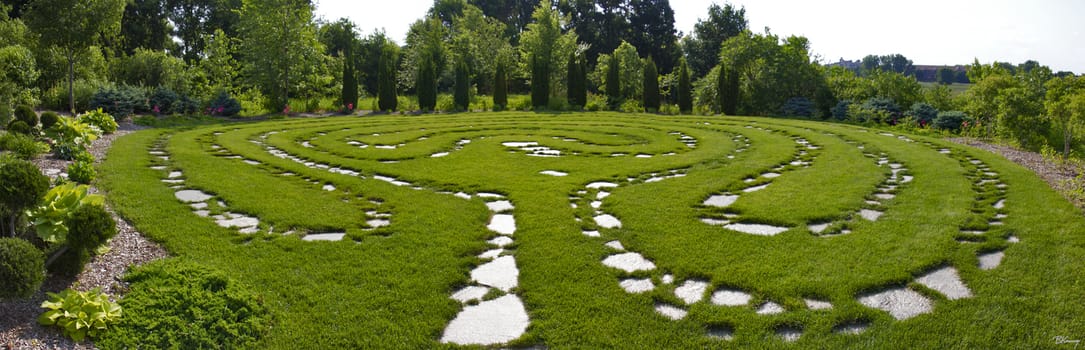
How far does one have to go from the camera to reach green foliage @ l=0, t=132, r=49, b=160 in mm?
8273

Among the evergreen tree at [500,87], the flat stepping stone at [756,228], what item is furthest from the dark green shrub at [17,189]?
the evergreen tree at [500,87]

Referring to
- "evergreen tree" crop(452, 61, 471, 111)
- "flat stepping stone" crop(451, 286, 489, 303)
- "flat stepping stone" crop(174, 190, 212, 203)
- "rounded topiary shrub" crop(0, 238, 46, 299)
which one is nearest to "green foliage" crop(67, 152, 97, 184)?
"flat stepping stone" crop(174, 190, 212, 203)

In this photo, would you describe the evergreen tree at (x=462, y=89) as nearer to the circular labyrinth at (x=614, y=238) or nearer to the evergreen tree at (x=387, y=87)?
the evergreen tree at (x=387, y=87)

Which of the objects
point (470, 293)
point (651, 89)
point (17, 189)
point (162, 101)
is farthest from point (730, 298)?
point (651, 89)

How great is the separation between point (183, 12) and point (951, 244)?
44554 millimetres

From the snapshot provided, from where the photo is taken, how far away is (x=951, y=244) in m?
5.04

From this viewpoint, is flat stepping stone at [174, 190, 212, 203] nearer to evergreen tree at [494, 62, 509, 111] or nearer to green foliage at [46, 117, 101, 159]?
green foliage at [46, 117, 101, 159]

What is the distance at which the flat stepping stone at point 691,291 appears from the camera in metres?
4.04

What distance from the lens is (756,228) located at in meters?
5.80

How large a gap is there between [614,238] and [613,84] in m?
21.4

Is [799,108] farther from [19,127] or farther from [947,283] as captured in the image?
[19,127]

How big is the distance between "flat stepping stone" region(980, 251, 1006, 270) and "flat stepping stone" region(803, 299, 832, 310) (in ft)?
5.19

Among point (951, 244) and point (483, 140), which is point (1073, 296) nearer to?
point (951, 244)

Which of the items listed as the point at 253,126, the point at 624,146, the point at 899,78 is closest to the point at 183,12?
the point at 253,126
